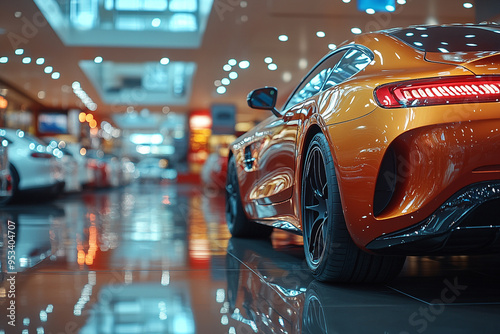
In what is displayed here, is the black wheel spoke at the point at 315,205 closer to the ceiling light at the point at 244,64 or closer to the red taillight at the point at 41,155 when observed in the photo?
the red taillight at the point at 41,155

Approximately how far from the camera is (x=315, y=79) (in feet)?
13.3

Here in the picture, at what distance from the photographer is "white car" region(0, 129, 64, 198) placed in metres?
9.88

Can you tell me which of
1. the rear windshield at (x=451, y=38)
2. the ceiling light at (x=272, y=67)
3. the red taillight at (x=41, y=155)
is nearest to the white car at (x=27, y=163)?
the red taillight at (x=41, y=155)

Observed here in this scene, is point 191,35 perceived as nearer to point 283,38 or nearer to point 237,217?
point 283,38

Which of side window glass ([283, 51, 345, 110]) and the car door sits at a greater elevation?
side window glass ([283, 51, 345, 110])

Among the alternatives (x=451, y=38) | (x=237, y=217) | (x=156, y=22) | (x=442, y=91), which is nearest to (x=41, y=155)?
(x=237, y=217)

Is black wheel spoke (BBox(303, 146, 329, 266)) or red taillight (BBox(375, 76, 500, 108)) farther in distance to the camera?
black wheel spoke (BBox(303, 146, 329, 266))

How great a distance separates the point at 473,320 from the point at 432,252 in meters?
0.34

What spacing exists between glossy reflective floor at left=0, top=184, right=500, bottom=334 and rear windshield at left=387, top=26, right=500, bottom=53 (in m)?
1.19

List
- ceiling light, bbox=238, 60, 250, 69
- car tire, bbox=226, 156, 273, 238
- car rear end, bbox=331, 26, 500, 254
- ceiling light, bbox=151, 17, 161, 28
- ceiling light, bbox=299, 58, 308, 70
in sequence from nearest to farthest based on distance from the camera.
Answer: car rear end, bbox=331, 26, 500, 254 → car tire, bbox=226, 156, 273, 238 → ceiling light, bbox=151, 17, 161, 28 → ceiling light, bbox=299, 58, 308, 70 → ceiling light, bbox=238, 60, 250, 69

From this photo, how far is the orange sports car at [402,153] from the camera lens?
2.56m

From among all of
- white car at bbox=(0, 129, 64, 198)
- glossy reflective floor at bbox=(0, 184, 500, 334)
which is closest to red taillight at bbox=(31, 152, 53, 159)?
white car at bbox=(0, 129, 64, 198)

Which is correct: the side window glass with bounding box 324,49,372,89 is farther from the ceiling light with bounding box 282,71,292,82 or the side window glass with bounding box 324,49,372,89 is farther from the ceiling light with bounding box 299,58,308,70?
the ceiling light with bounding box 282,71,292,82

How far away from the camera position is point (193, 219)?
802cm
